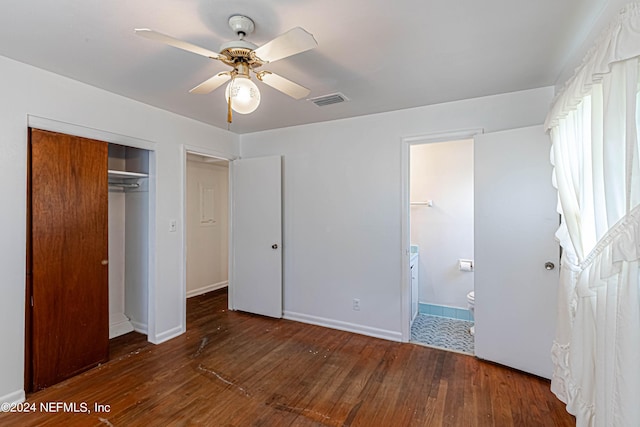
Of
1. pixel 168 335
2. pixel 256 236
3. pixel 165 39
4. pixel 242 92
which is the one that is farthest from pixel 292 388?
pixel 165 39

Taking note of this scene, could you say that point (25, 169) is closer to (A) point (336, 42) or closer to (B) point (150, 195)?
(B) point (150, 195)

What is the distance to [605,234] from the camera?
135cm

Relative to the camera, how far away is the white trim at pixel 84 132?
2272 millimetres

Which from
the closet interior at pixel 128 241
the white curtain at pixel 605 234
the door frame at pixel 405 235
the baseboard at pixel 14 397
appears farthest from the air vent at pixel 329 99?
the baseboard at pixel 14 397

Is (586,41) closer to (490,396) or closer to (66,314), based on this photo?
(490,396)

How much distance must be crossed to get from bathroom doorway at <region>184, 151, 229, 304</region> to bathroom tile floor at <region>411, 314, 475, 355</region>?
11.1ft

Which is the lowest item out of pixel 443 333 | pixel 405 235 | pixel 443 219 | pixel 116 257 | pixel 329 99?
pixel 443 333

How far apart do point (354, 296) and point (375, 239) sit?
0.70m

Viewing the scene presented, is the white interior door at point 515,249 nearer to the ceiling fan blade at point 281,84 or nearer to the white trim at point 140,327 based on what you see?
the ceiling fan blade at point 281,84

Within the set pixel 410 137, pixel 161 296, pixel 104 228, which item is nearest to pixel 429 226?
pixel 410 137

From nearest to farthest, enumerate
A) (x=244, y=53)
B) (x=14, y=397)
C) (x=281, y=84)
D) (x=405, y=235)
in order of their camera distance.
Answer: (x=244, y=53) → (x=281, y=84) → (x=14, y=397) → (x=405, y=235)

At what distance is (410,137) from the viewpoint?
3.12 metres

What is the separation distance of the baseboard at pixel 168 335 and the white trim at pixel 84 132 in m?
1.92

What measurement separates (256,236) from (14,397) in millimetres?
2445
